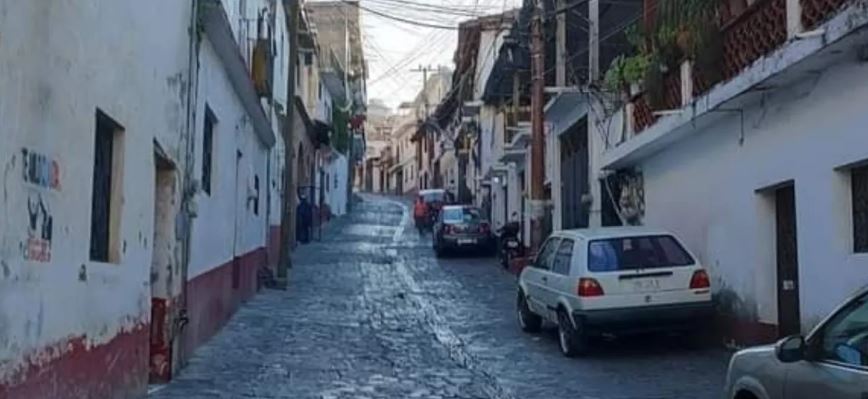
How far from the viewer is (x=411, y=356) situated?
40.9ft

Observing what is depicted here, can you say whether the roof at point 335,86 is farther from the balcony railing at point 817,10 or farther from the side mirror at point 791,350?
the side mirror at point 791,350

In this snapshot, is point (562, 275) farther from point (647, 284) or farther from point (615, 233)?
point (647, 284)

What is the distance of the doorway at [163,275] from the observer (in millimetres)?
10133

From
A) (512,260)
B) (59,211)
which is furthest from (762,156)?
(512,260)

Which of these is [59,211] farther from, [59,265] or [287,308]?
[287,308]

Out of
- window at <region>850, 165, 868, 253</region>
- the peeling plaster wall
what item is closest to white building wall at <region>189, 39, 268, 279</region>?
the peeling plaster wall

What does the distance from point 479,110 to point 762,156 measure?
92.7 feet

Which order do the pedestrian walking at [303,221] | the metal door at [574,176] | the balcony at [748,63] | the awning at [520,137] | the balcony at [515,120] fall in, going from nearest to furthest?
1. the balcony at [748,63]
2. the metal door at [574,176]
3. the awning at [520,137]
4. the balcony at [515,120]
5. the pedestrian walking at [303,221]

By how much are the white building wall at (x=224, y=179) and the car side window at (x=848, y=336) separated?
7944 mm

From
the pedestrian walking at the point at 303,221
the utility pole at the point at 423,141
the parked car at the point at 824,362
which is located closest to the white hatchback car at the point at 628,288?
the parked car at the point at 824,362

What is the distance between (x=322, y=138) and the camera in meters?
40.7

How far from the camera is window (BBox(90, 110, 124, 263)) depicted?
25.5 feet

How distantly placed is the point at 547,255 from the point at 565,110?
8738mm

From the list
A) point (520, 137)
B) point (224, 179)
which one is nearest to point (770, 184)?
point (224, 179)
